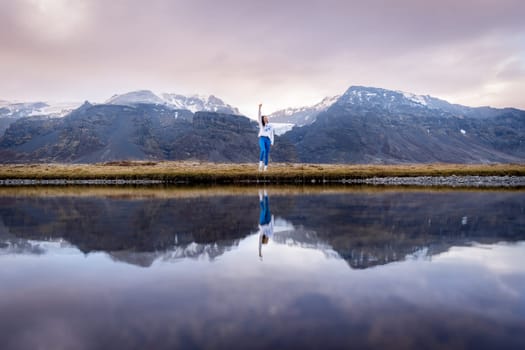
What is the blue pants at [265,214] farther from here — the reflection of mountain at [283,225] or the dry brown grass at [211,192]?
the dry brown grass at [211,192]

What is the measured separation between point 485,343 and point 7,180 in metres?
66.5

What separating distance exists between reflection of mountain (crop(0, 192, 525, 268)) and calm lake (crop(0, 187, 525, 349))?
0.09 meters

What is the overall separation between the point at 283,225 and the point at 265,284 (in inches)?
316

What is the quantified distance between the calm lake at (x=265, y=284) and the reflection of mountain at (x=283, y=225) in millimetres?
91

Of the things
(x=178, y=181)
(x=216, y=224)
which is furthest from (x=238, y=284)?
(x=178, y=181)

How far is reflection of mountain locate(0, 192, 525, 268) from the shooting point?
12430 mm

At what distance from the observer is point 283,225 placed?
16.9 metres

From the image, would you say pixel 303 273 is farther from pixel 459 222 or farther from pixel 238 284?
pixel 459 222

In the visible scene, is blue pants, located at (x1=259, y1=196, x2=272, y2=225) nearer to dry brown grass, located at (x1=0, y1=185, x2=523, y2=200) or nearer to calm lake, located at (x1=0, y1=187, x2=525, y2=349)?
calm lake, located at (x1=0, y1=187, x2=525, y2=349)

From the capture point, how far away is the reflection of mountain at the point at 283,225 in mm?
12430

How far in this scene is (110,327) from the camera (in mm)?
6754

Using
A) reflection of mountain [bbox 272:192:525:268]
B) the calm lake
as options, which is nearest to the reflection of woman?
the calm lake

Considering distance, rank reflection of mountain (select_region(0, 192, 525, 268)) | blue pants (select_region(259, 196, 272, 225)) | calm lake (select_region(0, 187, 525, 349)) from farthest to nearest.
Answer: blue pants (select_region(259, 196, 272, 225))
reflection of mountain (select_region(0, 192, 525, 268))
calm lake (select_region(0, 187, 525, 349))

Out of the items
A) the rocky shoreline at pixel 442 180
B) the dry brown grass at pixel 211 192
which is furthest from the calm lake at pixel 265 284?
the rocky shoreline at pixel 442 180
